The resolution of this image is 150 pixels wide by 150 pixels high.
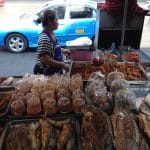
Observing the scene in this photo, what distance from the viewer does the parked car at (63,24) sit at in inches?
317

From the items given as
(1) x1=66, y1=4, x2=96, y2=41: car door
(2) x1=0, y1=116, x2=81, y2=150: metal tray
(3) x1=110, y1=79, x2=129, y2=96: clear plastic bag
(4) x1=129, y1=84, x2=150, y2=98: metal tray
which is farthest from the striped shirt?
(1) x1=66, y1=4, x2=96, y2=41: car door

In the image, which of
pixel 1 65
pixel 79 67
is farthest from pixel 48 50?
pixel 1 65

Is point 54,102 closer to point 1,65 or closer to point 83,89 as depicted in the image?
point 83,89

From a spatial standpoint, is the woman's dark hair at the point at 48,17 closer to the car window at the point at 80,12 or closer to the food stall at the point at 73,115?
the food stall at the point at 73,115

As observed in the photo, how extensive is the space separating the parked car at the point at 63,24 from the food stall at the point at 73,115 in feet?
18.6

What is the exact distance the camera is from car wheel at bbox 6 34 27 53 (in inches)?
330

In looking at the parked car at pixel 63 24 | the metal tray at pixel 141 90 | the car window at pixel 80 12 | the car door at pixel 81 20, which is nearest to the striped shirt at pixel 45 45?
the metal tray at pixel 141 90

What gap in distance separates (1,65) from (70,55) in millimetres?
4305

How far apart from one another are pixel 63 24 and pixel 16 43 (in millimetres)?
1490

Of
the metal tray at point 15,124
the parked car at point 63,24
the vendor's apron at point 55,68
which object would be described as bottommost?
the parked car at point 63,24

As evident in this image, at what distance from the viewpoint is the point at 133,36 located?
165 inches

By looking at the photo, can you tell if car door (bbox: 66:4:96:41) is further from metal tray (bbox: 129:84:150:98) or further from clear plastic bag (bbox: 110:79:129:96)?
clear plastic bag (bbox: 110:79:129:96)

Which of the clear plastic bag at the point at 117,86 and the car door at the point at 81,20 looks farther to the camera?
the car door at the point at 81,20

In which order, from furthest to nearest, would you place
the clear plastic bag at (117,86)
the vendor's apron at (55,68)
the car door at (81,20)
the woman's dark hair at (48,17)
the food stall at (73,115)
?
the car door at (81,20) < the vendor's apron at (55,68) < the woman's dark hair at (48,17) < the clear plastic bag at (117,86) < the food stall at (73,115)
